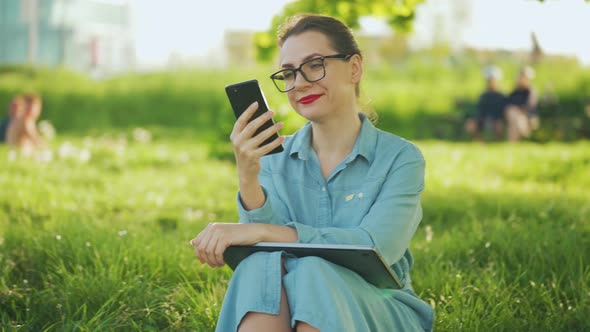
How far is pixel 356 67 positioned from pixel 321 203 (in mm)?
526

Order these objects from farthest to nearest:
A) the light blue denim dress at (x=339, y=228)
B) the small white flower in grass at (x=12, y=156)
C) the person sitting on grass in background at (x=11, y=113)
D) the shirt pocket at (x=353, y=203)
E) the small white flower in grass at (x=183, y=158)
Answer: the person sitting on grass in background at (x=11, y=113) → the small white flower in grass at (x=183, y=158) → the small white flower in grass at (x=12, y=156) → the shirt pocket at (x=353, y=203) → the light blue denim dress at (x=339, y=228)

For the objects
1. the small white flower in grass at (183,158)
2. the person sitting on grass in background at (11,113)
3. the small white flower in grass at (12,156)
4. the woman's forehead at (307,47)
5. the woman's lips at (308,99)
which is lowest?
the small white flower in grass at (183,158)

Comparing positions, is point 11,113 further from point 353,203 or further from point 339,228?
point 339,228

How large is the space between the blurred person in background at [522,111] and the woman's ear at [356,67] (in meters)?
10.4

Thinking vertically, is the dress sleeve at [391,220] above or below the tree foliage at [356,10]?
below

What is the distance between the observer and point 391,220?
2420mm

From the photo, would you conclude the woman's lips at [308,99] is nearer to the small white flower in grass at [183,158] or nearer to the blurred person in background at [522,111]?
the small white flower in grass at [183,158]

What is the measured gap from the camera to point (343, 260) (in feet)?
7.34

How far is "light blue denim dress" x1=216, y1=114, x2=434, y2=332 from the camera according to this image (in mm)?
2139

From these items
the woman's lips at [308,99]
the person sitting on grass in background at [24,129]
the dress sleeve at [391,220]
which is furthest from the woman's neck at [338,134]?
the person sitting on grass in background at [24,129]

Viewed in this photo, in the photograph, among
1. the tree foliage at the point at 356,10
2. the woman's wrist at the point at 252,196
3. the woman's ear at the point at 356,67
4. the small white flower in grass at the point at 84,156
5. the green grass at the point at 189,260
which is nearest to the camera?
the woman's wrist at the point at 252,196

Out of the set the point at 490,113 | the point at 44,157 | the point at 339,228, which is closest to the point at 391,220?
the point at 339,228

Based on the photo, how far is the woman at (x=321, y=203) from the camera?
7.07ft

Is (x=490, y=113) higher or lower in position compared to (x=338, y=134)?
lower
